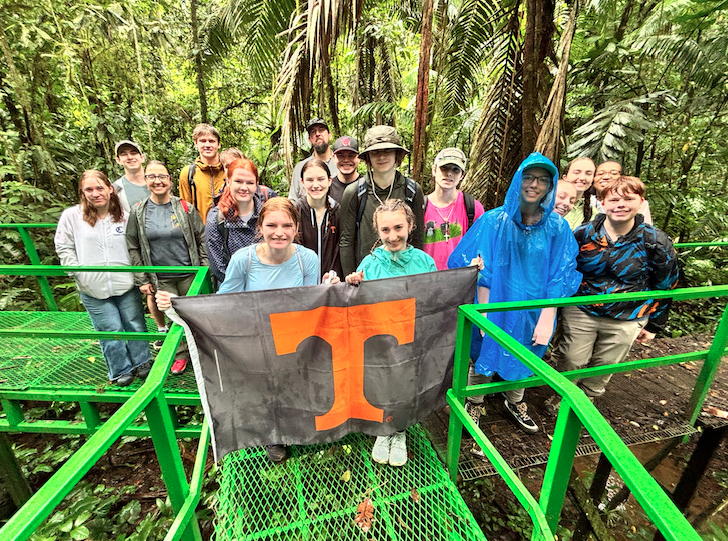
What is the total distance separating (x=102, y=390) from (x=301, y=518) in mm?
2092

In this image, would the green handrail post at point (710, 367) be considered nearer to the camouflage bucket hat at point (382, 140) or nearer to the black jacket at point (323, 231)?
the camouflage bucket hat at point (382, 140)

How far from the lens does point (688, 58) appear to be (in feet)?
16.5

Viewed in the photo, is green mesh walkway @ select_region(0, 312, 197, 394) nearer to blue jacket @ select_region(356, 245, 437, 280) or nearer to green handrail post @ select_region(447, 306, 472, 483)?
blue jacket @ select_region(356, 245, 437, 280)

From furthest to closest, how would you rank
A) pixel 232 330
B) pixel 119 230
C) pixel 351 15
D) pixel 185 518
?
1. pixel 351 15
2. pixel 119 230
3. pixel 232 330
4. pixel 185 518

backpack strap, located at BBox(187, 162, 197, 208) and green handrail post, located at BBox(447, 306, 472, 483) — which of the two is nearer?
green handrail post, located at BBox(447, 306, 472, 483)

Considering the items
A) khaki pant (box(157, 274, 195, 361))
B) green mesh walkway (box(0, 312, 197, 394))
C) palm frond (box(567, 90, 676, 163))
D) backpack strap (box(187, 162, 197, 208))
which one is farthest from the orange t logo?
palm frond (box(567, 90, 676, 163))

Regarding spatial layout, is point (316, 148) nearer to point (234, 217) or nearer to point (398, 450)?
point (234, 217)

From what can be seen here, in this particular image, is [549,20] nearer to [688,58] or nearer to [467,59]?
[467,59]

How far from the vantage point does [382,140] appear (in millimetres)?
2691

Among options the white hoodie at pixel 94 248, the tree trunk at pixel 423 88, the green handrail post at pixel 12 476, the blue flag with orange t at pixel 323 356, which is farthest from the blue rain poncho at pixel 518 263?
the green handrail post at pixel 12 476

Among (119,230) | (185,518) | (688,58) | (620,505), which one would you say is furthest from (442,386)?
(688,58)

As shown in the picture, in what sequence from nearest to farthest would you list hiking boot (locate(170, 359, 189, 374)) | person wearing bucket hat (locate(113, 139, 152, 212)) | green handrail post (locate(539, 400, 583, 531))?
green handrail post (locate(539, 400, 583, 531)), hiking boot (locate(170, 359, 189, 374)), person wearing bucket hat (locate(113, 139, 152, 212))

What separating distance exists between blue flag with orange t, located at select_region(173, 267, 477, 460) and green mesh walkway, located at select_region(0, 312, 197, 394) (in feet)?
3.81

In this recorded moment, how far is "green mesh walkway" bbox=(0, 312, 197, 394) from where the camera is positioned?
3080mm
